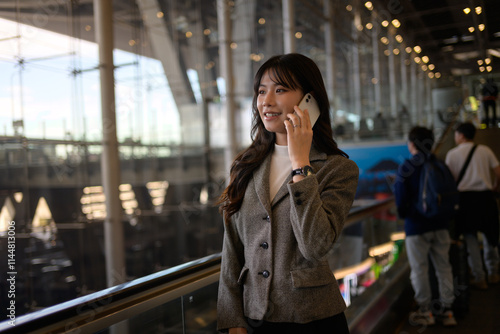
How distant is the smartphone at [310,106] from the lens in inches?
61.1

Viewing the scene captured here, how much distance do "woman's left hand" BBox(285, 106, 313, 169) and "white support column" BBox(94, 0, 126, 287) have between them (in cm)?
771

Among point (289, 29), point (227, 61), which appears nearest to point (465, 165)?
point (227, 61)

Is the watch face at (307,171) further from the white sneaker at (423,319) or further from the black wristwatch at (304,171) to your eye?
the white sneaker at (423,319)

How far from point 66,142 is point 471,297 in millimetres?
8224

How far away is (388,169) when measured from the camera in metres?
14.7

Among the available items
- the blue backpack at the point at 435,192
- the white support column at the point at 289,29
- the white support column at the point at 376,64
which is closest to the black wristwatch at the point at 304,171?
the blue backpack at the point at 435,192

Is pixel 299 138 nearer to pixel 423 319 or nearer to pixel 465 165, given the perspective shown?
pixel 423 319

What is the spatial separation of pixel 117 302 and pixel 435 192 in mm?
3143

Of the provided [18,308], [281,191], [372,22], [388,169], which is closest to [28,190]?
[18,308]

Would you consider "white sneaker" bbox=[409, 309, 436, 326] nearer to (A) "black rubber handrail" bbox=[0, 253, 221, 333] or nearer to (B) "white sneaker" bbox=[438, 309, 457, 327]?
(B) "white sneaker" bbox=[438, 309, 457, 327]

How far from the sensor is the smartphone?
1.55m

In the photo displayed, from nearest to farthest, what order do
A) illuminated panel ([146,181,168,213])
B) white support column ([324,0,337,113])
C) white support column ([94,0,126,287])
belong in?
white support column ([94,0,126,287]) → illuminated panel ([146,181,168,213]) → white support column ([324,0,337,113])

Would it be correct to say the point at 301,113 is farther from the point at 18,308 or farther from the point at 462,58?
the point at 462,58

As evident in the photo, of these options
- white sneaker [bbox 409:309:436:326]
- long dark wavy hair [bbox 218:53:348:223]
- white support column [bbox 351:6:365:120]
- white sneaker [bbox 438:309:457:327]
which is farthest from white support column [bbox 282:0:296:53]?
long dark wavy hair [bbox 218:53:348:223]
